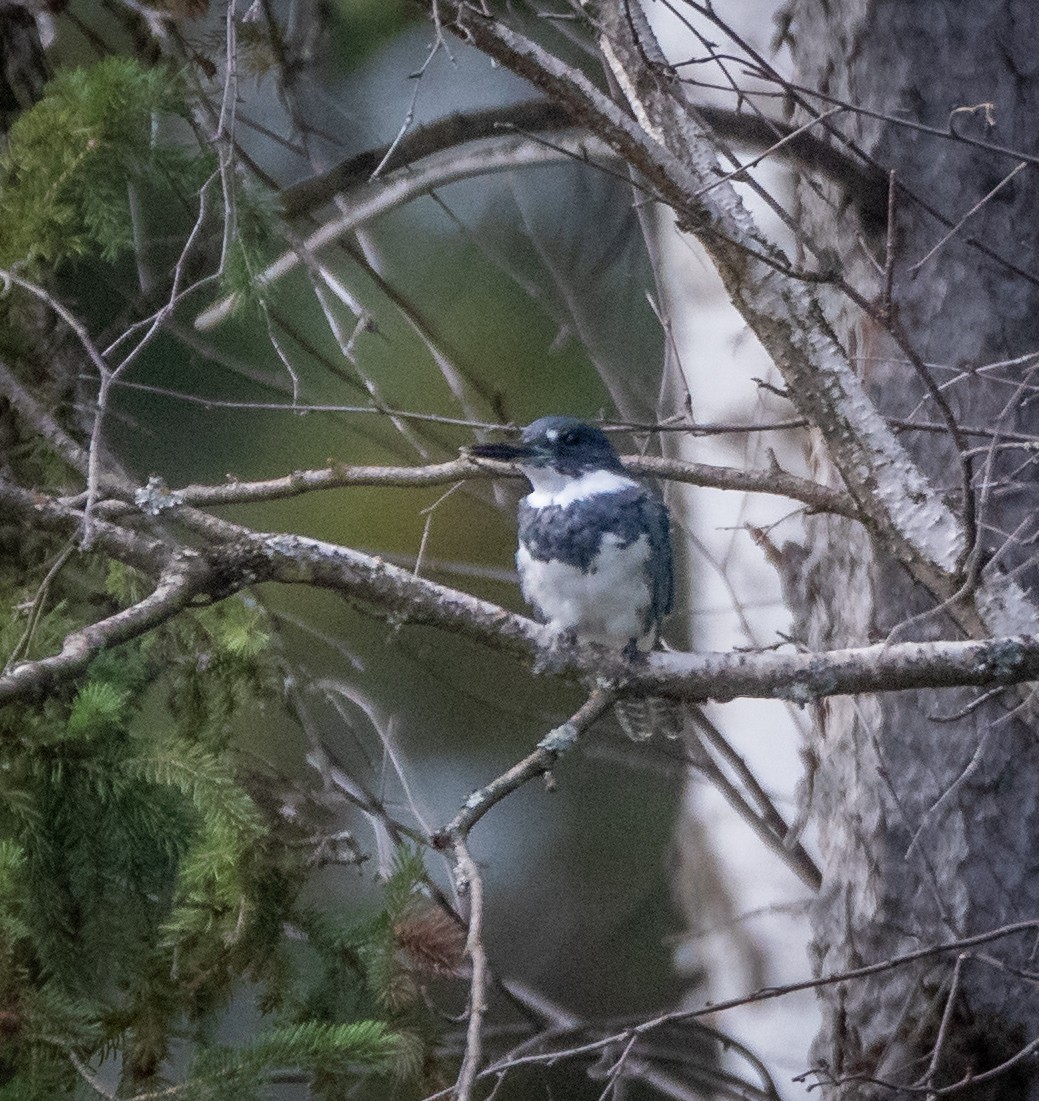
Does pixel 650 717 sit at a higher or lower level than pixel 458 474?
lower

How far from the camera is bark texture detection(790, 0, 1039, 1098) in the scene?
2.09m

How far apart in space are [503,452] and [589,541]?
0.20 metres

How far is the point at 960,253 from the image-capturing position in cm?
219

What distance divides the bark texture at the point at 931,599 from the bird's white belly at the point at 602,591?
422 millimetres

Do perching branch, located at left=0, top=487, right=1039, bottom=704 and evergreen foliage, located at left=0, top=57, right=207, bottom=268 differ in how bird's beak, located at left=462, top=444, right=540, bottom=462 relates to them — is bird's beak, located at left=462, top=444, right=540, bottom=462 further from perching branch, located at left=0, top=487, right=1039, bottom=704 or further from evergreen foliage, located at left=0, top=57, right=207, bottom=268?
evergreen foliage, located at left=0, top=57, right=207, bottom=268

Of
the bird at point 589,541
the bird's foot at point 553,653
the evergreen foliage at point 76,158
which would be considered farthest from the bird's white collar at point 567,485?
the evergreen foliage at point 76,158

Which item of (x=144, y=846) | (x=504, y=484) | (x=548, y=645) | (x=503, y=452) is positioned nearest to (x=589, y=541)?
(x=503, y=452)

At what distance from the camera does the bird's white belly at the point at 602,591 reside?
197 cm

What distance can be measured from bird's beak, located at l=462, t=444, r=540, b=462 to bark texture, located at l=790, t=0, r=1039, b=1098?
567 millimetres

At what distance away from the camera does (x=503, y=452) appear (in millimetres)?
1865

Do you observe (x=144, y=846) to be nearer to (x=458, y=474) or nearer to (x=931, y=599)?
(x=458, y=474)

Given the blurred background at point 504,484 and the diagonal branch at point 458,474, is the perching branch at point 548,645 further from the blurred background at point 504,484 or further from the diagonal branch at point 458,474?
the blurred background at point 504,484

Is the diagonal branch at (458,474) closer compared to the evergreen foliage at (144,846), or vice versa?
the evergreen foliage at (144,846)

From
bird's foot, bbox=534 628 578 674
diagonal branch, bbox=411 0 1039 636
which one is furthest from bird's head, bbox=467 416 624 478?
bird's foot, bbox=534 628 578 674
